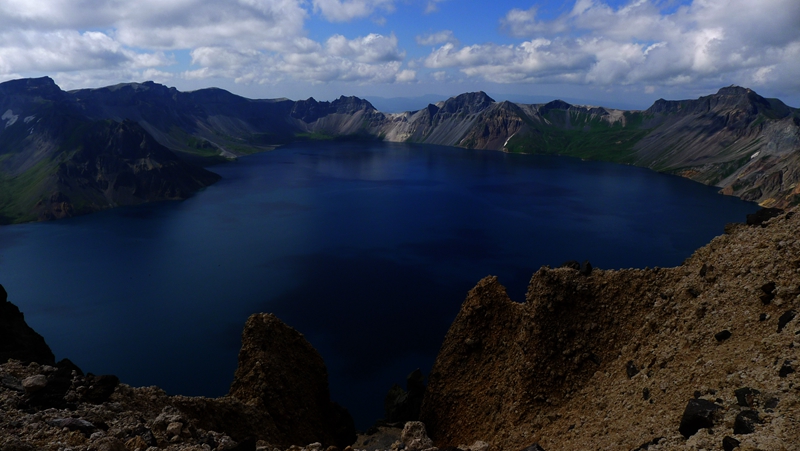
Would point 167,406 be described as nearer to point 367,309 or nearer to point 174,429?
point 174,429

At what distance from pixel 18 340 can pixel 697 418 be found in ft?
135

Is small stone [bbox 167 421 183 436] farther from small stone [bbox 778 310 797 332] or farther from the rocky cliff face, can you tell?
small stone [bbox 778 310 797 332]

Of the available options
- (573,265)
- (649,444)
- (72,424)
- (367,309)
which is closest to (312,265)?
(367,309)

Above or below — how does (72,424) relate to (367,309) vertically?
above

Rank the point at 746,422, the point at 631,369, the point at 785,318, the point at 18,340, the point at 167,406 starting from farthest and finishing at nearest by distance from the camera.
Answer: the point at 18,340, the point at 631,369, the point at 167,406, the point at 785,318, the point at 746,422

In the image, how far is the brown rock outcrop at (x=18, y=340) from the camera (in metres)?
31.2

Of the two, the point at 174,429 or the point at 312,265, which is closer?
the point at 174,429

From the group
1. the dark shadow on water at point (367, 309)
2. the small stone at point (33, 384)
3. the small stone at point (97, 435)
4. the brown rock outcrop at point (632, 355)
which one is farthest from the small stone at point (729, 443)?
the dark shadow on water at point (367, 309)

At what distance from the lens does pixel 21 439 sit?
17359 mm

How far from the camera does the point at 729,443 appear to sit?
Answer: 15961mm

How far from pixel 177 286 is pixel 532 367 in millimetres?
83365

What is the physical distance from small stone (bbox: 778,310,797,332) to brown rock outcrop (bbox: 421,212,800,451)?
0.06 metres

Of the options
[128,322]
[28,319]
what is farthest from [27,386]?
[28,319]

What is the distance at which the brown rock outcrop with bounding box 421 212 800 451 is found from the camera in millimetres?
20391
